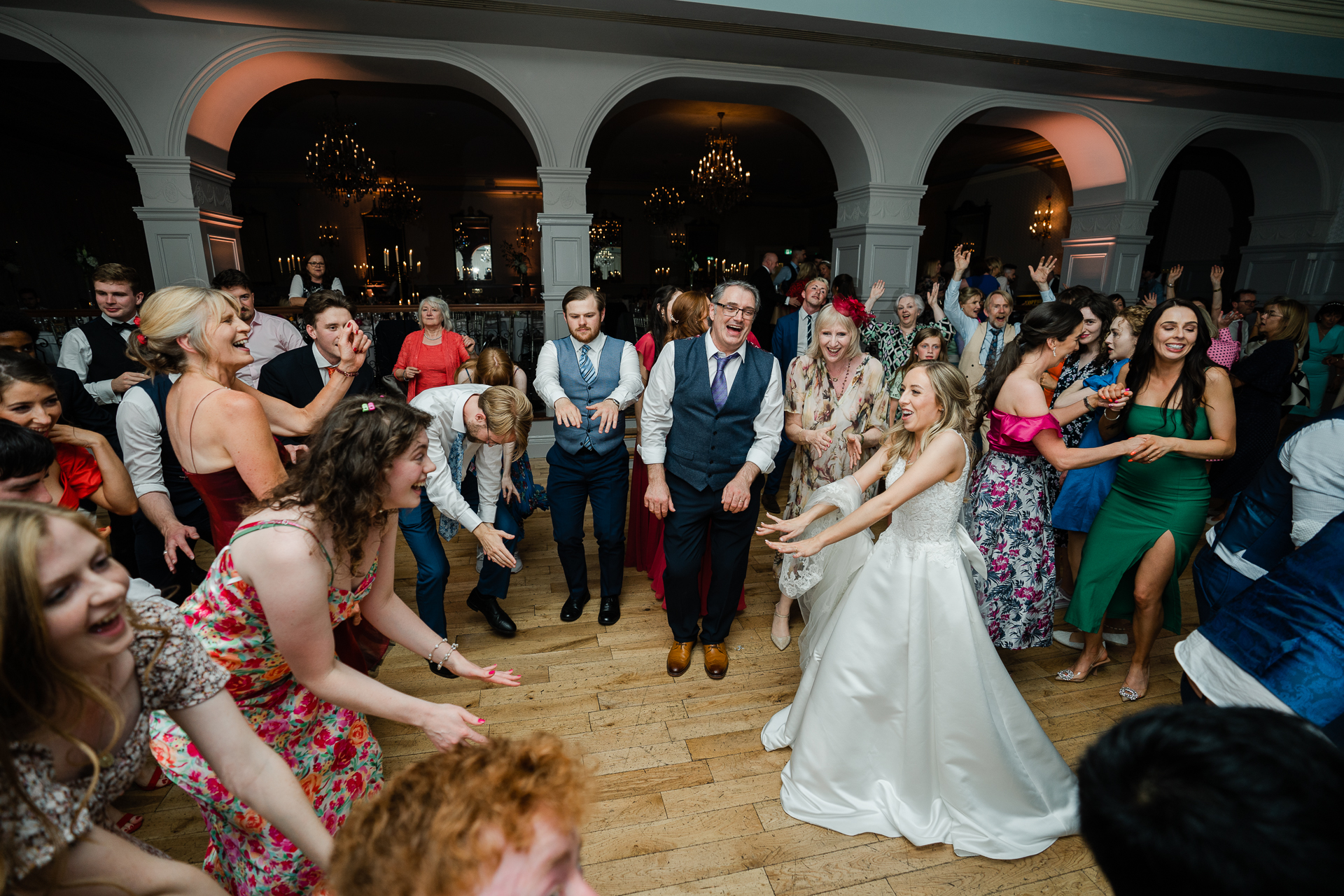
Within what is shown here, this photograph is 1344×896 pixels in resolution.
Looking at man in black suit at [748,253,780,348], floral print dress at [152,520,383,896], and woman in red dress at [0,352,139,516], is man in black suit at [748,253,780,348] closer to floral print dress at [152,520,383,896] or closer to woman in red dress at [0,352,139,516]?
woman in red dress at [0,352,139,516]

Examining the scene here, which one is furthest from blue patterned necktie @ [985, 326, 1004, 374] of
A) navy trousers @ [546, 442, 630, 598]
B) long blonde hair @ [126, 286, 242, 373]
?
long blonde hair @ [126, 286, 242, 373]

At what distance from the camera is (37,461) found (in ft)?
5.02

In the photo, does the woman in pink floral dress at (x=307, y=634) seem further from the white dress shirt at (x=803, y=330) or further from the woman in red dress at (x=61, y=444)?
the white dress shirt at (x=803, y=330)

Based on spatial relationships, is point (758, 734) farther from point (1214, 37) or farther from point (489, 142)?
point (489, 142)

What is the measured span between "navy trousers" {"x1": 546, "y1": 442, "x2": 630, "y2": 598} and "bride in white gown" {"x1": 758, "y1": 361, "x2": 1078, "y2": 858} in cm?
118

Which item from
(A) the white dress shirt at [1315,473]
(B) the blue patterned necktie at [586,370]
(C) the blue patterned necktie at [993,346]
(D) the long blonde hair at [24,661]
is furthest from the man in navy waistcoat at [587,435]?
(C) the blue patterned necktie at [993,346]

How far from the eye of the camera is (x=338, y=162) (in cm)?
740

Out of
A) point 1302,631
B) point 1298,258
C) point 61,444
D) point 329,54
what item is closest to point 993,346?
point 1302,631

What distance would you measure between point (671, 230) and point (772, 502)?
11.8m

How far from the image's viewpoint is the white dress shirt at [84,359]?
10.9ft

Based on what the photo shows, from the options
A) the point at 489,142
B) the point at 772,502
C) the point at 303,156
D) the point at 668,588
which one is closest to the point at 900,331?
the point at 772,502

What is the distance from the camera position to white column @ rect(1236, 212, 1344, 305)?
7000 mm

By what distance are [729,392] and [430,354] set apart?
7.59 ft

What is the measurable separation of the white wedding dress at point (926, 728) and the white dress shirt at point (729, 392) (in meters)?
0.71
